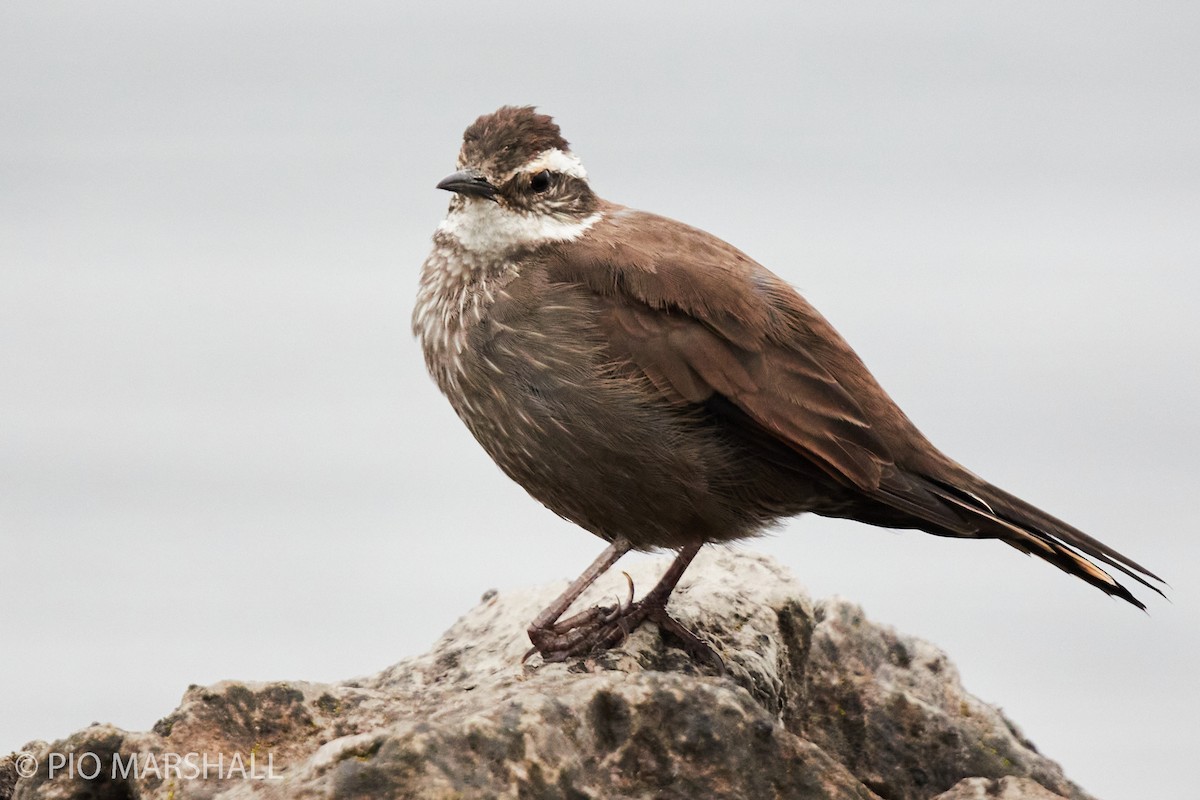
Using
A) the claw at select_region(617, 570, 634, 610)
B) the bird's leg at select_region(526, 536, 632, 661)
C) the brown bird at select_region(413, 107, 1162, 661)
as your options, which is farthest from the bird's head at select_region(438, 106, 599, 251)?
the claw at select_region(617, 570, 634, 610)

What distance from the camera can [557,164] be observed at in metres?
7.03

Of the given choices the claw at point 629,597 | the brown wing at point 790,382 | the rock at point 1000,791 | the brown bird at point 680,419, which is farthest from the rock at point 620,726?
the brown wing at point 790,382

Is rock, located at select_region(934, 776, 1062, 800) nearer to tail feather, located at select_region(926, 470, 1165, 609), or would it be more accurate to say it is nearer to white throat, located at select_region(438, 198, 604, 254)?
tail feather, located at select_region(926, 470, 1165, 609)

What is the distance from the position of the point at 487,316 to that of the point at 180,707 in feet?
7.12

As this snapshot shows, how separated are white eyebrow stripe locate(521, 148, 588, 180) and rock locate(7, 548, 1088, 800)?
6.32ft

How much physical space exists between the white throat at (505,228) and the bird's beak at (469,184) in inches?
2.4

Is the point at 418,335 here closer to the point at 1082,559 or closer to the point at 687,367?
the point at 687,367

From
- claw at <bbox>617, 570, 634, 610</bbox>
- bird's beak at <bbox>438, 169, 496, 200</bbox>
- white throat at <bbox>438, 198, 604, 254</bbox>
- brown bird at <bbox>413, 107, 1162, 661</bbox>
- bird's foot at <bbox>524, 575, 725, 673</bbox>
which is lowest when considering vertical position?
bird's foot at <bbox>524, 575, 725, 673</bbox>

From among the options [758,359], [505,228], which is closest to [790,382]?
[758,359]

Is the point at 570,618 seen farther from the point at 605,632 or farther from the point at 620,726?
the point at 620,726

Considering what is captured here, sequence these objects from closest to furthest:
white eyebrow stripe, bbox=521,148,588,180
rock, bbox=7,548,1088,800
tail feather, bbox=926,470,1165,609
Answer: rock, bbox=7,548,1088,800, tail feather, bbox=926,470,1165,609, white eyebrow stripe, bbox=521,148,588,180

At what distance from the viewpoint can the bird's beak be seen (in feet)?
22.1

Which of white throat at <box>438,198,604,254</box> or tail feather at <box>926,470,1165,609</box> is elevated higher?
white throat at <box>438,198,604,254</box>

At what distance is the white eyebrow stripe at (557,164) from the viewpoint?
6.94 metres
